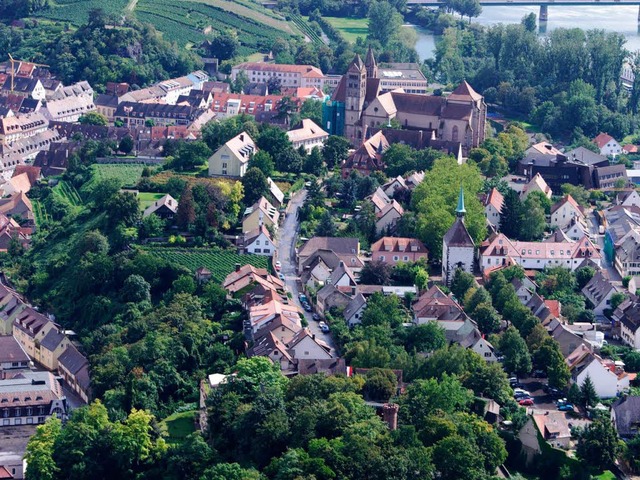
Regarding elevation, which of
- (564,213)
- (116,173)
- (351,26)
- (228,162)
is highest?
(228,162)

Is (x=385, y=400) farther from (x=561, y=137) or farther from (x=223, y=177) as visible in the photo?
(x=561, y=137)

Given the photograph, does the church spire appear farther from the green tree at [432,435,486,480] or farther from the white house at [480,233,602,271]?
the green tree at [432,435,486,480]

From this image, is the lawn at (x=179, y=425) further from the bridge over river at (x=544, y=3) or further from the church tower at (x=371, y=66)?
the bridge over river at (x=544, y=3)

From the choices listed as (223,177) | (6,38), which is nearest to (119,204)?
(223,177)

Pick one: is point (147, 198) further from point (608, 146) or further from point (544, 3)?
point (544, 3)

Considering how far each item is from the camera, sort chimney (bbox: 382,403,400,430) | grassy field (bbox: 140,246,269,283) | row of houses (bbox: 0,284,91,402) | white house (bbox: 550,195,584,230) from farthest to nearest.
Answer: white house (bbox: 550,195,584,230) → grassy field (bbox: 140,246,269,283) → row of houses (bbox: 0,284,91,402) → chimney (bbox: 382,403,400,430)

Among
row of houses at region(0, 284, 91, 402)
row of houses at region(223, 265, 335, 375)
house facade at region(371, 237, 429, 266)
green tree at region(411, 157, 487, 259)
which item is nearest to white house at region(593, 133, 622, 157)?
green tree at region(411, 157, 487, 259)

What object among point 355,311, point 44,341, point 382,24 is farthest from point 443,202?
point 382,24
